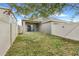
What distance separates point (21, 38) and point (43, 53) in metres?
0.39

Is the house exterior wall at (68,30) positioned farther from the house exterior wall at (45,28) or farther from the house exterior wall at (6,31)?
the house exterior wall at (6,31)

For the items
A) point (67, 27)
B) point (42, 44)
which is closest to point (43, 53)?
point (42, 44)

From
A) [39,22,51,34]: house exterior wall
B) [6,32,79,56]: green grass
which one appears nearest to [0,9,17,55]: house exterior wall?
[6,32,79,56]: green grass

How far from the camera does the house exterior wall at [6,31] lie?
231 cm

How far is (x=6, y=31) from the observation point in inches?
93.6

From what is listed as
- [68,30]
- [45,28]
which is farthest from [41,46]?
[68,30]

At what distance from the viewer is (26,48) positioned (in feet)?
8.06

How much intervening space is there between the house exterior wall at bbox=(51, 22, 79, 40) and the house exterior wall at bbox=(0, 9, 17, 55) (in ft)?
2.01

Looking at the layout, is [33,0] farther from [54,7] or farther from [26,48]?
[26,48]

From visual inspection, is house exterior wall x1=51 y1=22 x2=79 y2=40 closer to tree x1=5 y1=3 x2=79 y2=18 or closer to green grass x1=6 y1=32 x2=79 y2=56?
green grass x1=6 y1=32 x2=79 y2=56

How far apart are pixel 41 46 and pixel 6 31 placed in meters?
0.55

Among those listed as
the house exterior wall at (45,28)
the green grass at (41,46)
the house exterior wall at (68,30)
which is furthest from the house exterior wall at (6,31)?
the house exterior wall at (68,30)

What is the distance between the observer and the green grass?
2441 mm

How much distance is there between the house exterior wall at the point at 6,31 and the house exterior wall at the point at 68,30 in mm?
613
